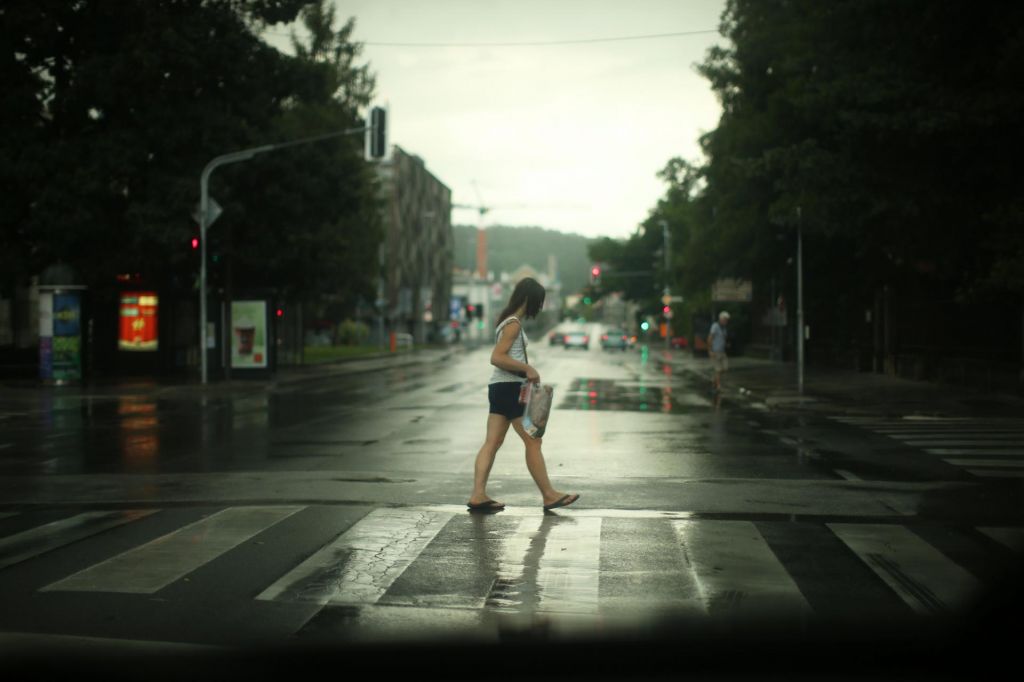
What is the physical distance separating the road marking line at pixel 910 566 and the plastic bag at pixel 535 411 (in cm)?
232

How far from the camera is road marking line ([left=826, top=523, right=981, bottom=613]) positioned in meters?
5.83

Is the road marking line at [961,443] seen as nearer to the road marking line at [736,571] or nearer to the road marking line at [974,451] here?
the road marking line at [974,451]

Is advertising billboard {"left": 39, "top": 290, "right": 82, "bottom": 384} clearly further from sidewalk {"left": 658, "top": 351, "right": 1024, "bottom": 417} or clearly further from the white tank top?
the white tank top

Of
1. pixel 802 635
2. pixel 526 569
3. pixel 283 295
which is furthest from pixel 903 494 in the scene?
pixel 283 295

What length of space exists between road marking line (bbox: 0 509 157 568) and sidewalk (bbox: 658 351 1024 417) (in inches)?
556

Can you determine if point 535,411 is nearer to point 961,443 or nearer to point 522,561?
point 522,561

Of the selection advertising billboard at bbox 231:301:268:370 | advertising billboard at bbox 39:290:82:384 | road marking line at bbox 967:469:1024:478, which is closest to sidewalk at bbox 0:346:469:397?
advertising billboard at bbox 39:290:82:384

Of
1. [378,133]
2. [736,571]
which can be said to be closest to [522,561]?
[736,571]

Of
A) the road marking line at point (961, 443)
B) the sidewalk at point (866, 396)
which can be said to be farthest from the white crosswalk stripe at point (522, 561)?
the sidewalk at point (866, 396)

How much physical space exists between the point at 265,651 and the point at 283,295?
33.8 m

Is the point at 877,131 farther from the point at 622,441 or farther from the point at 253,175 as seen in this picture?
the point at 253,175

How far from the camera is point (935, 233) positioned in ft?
71.3

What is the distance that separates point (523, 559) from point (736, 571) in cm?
132

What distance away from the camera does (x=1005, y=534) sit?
7812mm
